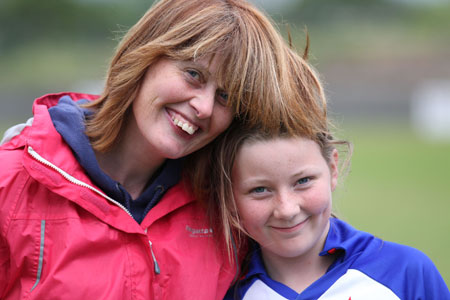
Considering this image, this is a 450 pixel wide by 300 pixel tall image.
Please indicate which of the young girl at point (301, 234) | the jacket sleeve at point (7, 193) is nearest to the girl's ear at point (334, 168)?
the young girl at point (301, 234)

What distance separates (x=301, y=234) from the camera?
97.4 inches

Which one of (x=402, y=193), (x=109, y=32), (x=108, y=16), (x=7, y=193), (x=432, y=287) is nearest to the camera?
(x=7, y=193)

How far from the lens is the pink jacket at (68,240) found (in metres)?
2.19

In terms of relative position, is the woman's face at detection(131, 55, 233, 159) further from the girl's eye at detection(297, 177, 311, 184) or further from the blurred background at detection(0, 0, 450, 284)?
the blurred background at detection(0, 0, 450, 284)

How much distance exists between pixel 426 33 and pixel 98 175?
1403 inches

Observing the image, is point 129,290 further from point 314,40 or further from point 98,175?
point 314,40

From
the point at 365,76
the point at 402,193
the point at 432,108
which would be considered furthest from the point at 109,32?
the point at 402,193

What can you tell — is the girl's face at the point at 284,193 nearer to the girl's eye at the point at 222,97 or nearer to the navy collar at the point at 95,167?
the girl's eye at the point at 222,97

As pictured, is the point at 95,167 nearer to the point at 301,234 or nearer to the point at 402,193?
the point at 301,234

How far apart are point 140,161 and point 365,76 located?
81.7 feet

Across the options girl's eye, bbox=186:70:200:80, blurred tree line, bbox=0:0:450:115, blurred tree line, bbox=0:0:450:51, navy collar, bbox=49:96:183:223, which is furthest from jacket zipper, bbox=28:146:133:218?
blurred tree line, bbox=0:0:450:51

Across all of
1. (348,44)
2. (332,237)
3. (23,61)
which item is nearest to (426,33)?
(348,44)

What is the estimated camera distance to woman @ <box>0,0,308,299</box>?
7.25 ft

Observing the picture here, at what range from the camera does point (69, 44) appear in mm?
34750
